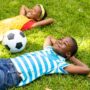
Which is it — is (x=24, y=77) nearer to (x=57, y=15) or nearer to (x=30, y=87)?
(x=30, y=87)

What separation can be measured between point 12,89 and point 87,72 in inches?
44.7

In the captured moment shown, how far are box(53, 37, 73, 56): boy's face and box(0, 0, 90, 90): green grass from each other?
359 mm

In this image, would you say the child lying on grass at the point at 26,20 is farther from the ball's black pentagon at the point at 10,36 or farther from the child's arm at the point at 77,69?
the child's arm at the point at 77,69

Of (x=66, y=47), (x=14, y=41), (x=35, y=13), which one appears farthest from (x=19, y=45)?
(x=35, y=13)

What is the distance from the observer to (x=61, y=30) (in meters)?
5.88

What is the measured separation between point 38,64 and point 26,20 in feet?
4.98

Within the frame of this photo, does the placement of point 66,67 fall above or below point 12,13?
below

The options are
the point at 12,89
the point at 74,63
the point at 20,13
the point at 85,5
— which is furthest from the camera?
the point at 85,5

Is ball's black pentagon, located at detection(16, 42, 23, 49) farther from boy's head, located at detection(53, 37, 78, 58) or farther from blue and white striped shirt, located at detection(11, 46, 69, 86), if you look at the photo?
boy's head, located at detection(53, 37, 78, 58)

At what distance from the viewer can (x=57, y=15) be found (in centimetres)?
634

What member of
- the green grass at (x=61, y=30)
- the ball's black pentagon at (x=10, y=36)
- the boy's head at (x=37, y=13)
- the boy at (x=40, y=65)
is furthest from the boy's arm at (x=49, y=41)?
the boy's head at (x=37, y=13)

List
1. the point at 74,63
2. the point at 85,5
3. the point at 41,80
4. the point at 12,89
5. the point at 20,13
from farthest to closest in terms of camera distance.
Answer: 1. the point at 85,5
2. the point at 20,13
3. the point at 74,63
4. the point at 41,80
5. the point at 12,89

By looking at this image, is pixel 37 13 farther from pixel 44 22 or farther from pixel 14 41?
pixel 14 41

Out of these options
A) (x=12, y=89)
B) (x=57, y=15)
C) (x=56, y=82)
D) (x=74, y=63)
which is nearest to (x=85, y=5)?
(x=57, y=15)
